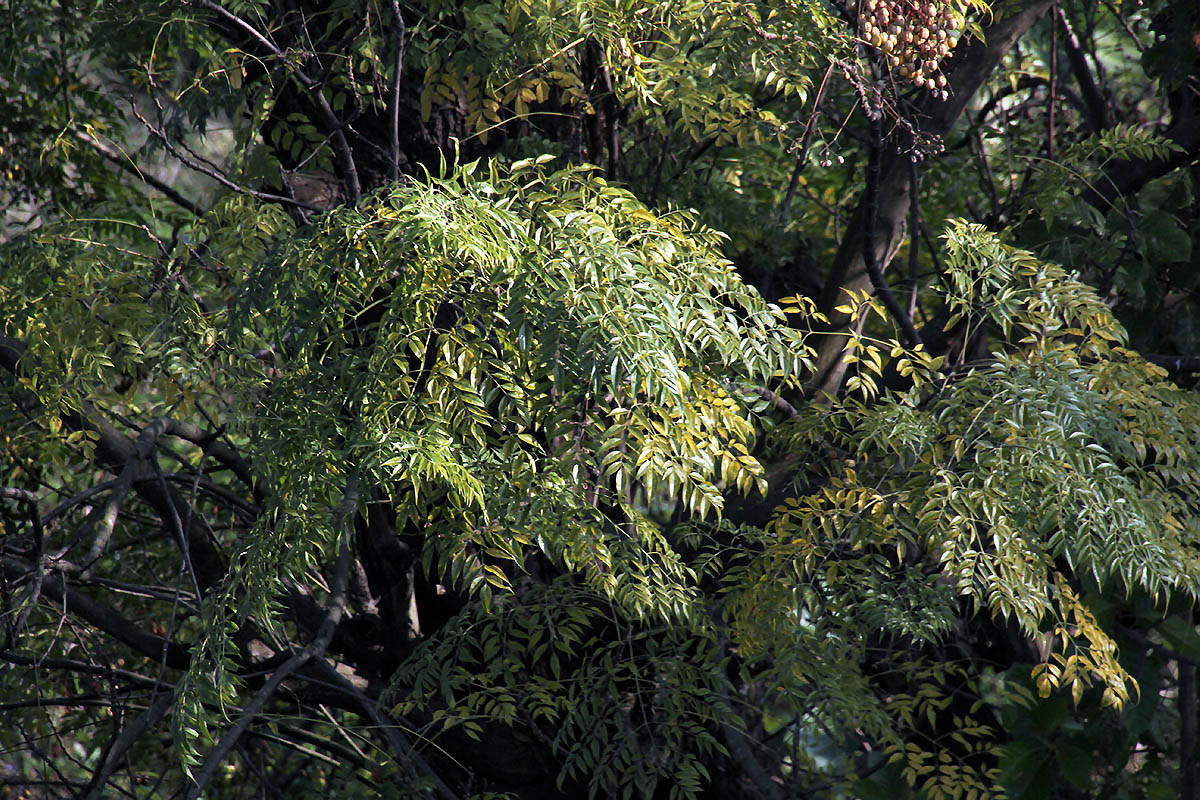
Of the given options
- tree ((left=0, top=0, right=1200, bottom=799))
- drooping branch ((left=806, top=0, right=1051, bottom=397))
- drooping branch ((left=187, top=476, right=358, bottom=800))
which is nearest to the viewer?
tree ((left=0, top=0, right=1200, bottom=799))

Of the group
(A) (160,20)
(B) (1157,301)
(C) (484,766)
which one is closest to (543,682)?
(C) (484,766)

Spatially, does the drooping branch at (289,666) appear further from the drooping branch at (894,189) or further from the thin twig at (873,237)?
the thin twig at (873,237)

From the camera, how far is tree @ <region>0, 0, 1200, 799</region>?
2.35 m

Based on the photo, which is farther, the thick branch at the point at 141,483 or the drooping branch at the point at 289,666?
the thick branch at the point at 141,483

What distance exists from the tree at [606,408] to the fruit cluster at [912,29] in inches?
0.6

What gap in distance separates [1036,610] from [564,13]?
192 centimetres

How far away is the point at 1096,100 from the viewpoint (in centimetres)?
449

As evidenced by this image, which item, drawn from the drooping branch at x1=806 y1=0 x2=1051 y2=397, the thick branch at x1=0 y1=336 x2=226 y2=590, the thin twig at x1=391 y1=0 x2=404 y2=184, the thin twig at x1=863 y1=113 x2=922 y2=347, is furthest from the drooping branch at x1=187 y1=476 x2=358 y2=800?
the thin twig at x1=863 y1=113 x2=922 y2=347

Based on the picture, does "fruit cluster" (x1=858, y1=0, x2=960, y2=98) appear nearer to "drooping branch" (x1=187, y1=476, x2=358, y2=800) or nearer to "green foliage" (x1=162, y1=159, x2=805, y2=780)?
"green foliage" (x1=162, y1=159, x2=805, y2=780)

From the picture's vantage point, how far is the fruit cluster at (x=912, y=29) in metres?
2.64

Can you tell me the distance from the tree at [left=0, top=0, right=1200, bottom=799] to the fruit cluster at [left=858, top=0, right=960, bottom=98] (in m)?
0.02

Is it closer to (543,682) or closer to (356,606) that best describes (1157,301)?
(543,682)

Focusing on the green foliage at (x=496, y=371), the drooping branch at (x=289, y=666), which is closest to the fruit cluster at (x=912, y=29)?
the green foliage at (x=496, y=371)

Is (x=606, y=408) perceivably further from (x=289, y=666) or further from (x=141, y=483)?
(x=141, y=483)
